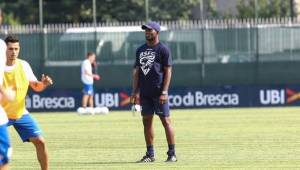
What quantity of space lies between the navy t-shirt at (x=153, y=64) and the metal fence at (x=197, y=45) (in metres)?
21.2

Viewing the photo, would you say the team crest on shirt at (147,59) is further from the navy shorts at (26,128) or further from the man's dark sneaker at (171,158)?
the navy shorts at (26,128)

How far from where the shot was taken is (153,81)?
17.0 metres

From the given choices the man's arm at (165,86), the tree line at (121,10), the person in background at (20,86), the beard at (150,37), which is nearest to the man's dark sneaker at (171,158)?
the man's arm at (165,86)

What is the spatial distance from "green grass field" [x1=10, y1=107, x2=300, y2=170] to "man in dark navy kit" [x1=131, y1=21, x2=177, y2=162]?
1.90ft

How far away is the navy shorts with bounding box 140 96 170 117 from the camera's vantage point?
16844 millimetres

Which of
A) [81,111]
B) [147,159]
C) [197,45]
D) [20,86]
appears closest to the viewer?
[20,86]

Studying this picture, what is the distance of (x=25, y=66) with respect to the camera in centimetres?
1373

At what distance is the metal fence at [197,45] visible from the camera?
3803cm

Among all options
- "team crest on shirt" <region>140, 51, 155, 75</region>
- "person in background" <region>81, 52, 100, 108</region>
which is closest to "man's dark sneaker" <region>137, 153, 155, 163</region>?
"team crest on shirt" <region>140, 51, 155, 75</region>

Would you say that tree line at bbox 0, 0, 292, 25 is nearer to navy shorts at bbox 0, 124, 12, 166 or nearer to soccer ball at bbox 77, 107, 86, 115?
soccer ball at bbox 77, 107, 86, 115

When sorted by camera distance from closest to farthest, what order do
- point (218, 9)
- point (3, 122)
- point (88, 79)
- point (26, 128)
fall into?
point (3, 122), point (26, 128), point (88, 79), point (218, 9)

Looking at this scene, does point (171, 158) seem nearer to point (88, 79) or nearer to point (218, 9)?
point (88, 79)

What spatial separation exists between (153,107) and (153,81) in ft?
1.42

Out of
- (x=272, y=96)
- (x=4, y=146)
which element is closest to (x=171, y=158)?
(x=4, y=146)
